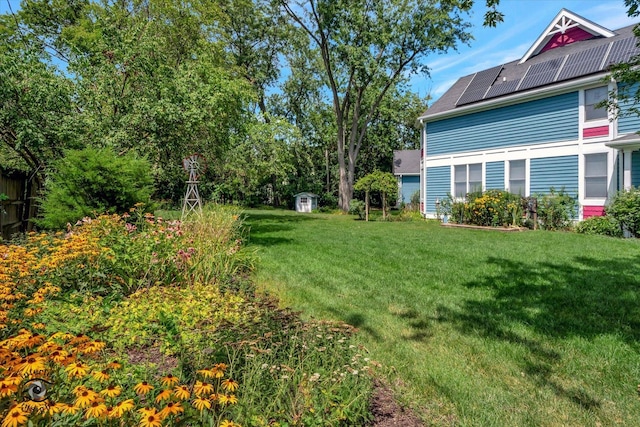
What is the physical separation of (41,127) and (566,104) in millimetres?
14167

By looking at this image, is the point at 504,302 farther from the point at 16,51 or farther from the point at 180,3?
the point at 180,3

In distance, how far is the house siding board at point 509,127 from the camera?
1225 centimetres

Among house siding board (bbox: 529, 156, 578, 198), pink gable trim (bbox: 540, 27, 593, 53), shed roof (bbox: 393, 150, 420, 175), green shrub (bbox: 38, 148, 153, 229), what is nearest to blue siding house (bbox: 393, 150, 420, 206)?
shed roof (bbox: 393, 150, 420, 175)

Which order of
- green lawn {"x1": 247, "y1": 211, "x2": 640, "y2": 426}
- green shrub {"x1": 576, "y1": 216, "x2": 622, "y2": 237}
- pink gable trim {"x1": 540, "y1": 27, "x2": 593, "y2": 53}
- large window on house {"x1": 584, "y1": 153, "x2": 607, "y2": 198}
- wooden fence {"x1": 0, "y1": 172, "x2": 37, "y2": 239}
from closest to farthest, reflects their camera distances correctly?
green lawn {"x1": 247, "y1": 211, "x2": 640, "y2": 426}
wooden fence {"x1": 0, "y1": 172, "x2": 37, "y2": 239}
green shrub {"x1": 576, "y1": 216, "x2": 622, "y2": 237}
large window on house {"x1": 584, "y1": 153, "x2": 607, "y2": 198}
pink gable trim {"x1": 540, "y1": 27, "x2": 593, "y2": 53}

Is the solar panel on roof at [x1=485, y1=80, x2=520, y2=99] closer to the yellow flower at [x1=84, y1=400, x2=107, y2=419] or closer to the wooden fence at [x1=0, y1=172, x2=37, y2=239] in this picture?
the wooden fence at [x1=0, y1=172, x2=37, y2=239]

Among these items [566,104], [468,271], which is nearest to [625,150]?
[566,104]

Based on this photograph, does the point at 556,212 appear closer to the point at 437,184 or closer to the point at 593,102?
the point at 593,102

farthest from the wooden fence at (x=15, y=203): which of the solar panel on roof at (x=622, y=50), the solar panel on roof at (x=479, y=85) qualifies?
the solar panel on roof at (x=622, y=50)

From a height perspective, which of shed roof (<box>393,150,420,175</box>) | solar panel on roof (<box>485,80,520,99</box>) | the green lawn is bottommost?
the green lawn

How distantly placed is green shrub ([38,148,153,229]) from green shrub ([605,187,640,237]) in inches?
440

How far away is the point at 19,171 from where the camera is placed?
22.8 feet

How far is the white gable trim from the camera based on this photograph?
12992 millimetres

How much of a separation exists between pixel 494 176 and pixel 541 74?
379cm

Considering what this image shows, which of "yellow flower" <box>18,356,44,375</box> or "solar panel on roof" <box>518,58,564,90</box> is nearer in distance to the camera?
"yellow flower" <box>18,356,44,375</box>
